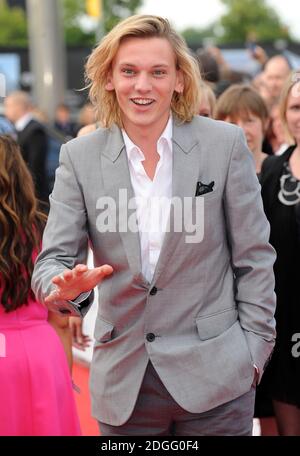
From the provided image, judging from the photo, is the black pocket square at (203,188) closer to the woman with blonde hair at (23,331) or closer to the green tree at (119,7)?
the woman with blonde hair at (23,331)

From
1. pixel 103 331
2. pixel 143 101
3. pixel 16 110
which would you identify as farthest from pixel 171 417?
pixel 16 110

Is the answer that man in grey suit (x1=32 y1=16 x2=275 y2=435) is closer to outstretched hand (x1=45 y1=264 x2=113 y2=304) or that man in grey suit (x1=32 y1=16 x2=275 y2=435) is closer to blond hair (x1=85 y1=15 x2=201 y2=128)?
blond hair (x1=85 y1=15 x2=201 y2=128)

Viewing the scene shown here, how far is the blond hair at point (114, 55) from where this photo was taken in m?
2.75

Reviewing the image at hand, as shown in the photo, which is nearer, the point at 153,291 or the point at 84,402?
the point at 153,291

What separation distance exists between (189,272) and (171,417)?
1.52 feet

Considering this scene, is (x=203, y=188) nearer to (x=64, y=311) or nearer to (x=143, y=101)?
(x=143, y=101)

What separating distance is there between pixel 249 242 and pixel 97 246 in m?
0.46

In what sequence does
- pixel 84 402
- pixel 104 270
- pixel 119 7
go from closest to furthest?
1. pixel 104 270
2. pixel 84 402
3. pixel 119 7

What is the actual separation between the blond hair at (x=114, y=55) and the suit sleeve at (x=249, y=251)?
0.69ft

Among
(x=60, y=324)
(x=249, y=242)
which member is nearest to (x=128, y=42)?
(x=249, y=242)

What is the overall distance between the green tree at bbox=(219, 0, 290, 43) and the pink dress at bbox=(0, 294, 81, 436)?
57.3 meters

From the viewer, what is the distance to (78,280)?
8.20ft

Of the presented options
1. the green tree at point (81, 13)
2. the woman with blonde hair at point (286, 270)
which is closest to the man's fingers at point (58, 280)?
the woman with blonde hair at point (286, 270)

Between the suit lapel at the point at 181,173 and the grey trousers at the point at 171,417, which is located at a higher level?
the suit lapel at the point at 181,173
